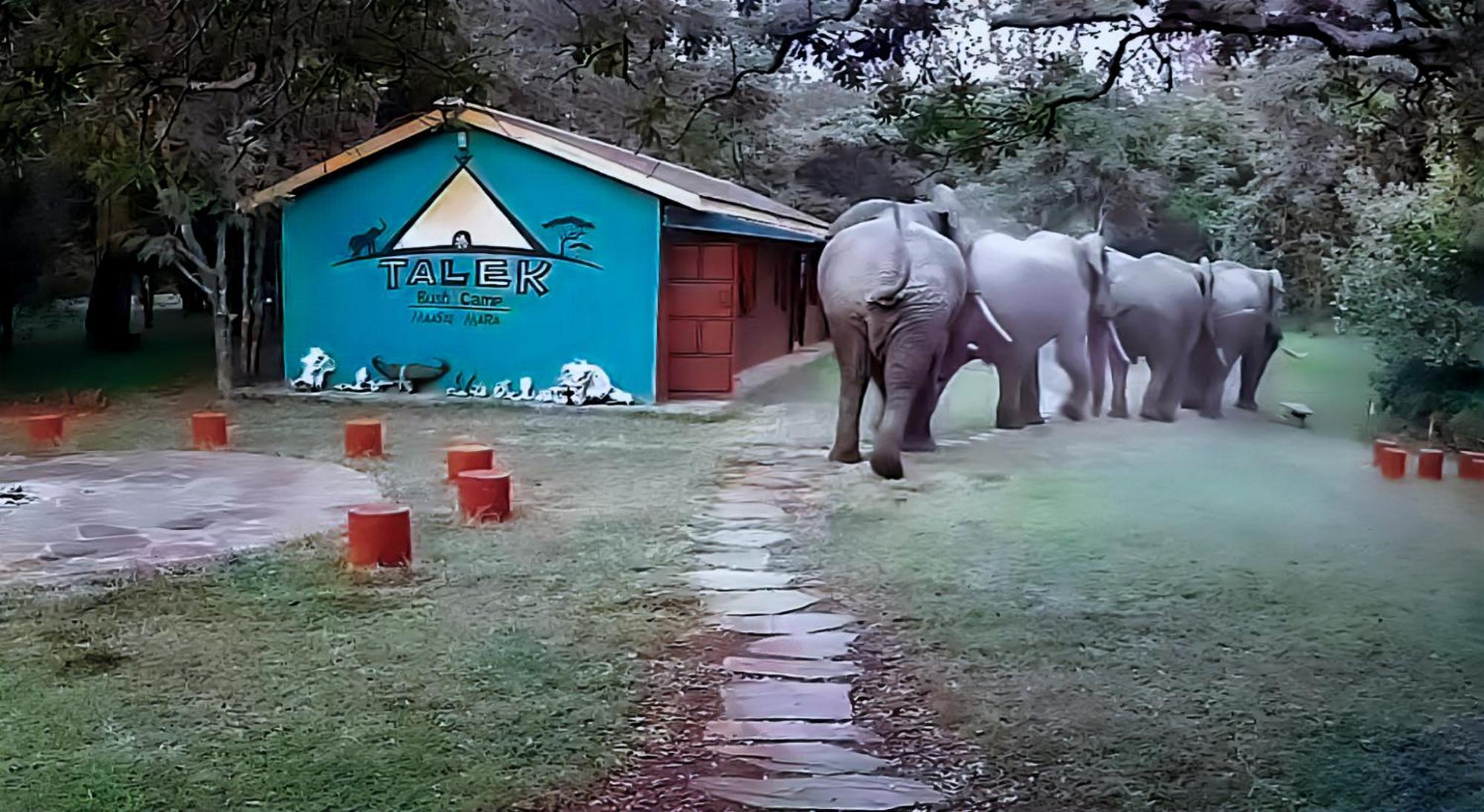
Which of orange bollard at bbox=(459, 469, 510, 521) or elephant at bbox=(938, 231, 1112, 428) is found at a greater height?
elephant at bbox=(938, 231, 1112, 428)

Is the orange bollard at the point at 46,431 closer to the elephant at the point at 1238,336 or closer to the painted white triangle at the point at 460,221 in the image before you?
the painted white triangle at the point at 460,221

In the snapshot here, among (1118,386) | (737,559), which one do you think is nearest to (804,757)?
(737,559)

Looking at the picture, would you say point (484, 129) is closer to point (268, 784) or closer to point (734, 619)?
point (734, 619)

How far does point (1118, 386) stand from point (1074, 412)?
1.18ft

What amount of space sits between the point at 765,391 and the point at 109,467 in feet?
14.1

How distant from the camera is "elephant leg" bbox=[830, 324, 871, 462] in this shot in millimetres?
6836

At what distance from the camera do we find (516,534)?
5.45 meters

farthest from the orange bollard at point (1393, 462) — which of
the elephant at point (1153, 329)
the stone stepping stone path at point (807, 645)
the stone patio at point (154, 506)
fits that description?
the stone patio at point (154, 506)

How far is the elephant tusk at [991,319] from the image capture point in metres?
7.33

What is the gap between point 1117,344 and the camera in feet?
27.0

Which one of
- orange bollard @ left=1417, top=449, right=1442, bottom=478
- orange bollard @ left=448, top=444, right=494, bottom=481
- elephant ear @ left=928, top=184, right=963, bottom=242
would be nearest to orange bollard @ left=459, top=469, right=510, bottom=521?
orange bollard @ left=448, top=444, right=494, bottom=481

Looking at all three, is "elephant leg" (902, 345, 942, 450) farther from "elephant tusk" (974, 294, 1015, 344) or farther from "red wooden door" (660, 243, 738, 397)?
"red wooden door" (660, 243, 738, 397)

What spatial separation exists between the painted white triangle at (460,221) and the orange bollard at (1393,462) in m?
6.36

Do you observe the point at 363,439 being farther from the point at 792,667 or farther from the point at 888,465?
the point at 792,667
